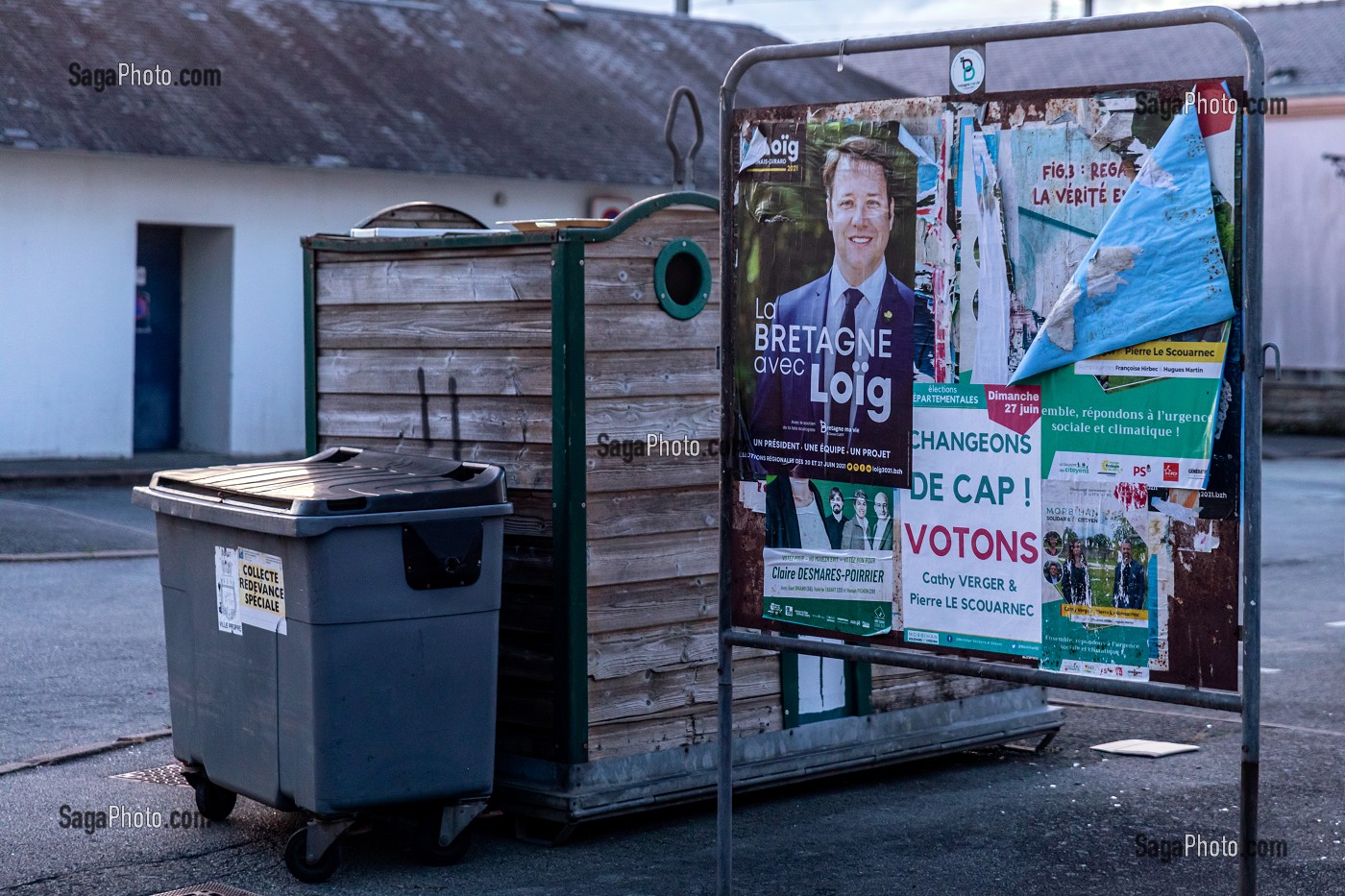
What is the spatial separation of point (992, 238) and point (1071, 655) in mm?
1089

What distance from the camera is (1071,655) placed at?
14.0 feet

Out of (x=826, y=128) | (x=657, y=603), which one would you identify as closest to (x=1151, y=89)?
(x=826, y=128)

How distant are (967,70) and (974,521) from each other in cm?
117

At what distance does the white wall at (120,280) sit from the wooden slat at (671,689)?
13.7 meters

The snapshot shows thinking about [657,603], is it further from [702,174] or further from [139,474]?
[702,174]

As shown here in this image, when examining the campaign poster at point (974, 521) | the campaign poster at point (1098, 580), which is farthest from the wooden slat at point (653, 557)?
the campaign poster at point (1098, 580)

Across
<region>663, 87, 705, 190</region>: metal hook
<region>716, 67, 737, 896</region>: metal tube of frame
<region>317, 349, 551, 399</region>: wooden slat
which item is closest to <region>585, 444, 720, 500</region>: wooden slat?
<region>317, 349, 551, 399</region>: wooden slat

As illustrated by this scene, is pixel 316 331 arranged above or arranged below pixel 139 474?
above

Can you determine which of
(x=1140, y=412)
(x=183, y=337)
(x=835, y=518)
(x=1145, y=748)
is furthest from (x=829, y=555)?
(x=183, y=337)

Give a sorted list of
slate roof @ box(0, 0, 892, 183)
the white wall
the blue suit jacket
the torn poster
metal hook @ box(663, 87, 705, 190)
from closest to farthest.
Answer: the torn poster
the blue suit jacket
metal hook @ box(663, 87, 705, 190)
the white wall
slate roof @ box(0, 0, 892, 183)

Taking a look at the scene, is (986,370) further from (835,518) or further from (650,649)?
(650,649)

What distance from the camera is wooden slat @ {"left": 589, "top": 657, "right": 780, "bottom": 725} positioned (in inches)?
225

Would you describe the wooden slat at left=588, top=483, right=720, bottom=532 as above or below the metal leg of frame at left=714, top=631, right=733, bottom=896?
above

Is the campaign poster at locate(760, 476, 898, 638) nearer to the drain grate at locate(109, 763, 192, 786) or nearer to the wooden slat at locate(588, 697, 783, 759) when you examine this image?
the wooden slat at locate(588, 697, 783, 759)
